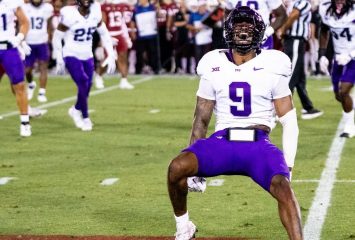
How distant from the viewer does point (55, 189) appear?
934 cm

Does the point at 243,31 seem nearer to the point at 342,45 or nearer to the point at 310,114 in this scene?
the point at 342,45

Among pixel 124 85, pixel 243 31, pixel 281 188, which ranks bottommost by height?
pixel 124 85

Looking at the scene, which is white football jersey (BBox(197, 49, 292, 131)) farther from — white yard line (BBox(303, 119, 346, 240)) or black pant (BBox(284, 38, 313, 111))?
black pant (BBox(284, 38, 313, 111))

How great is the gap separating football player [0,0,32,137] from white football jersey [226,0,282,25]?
7.83 ft

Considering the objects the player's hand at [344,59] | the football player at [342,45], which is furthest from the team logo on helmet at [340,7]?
the player's hand at [344,59]

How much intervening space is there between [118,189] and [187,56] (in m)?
15.8

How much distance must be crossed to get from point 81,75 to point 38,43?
4876 millimetres

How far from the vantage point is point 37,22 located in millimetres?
18719

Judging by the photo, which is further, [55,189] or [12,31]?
[12,31]

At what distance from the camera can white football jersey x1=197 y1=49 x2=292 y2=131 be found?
635 centimetres

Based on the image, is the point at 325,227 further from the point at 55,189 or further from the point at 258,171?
the point at 55,189

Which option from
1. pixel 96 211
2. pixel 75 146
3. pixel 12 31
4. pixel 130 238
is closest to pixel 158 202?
pixel 96 211

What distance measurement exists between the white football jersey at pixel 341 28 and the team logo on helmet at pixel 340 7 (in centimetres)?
4

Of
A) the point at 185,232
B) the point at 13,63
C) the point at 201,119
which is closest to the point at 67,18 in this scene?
the point at 13,63
